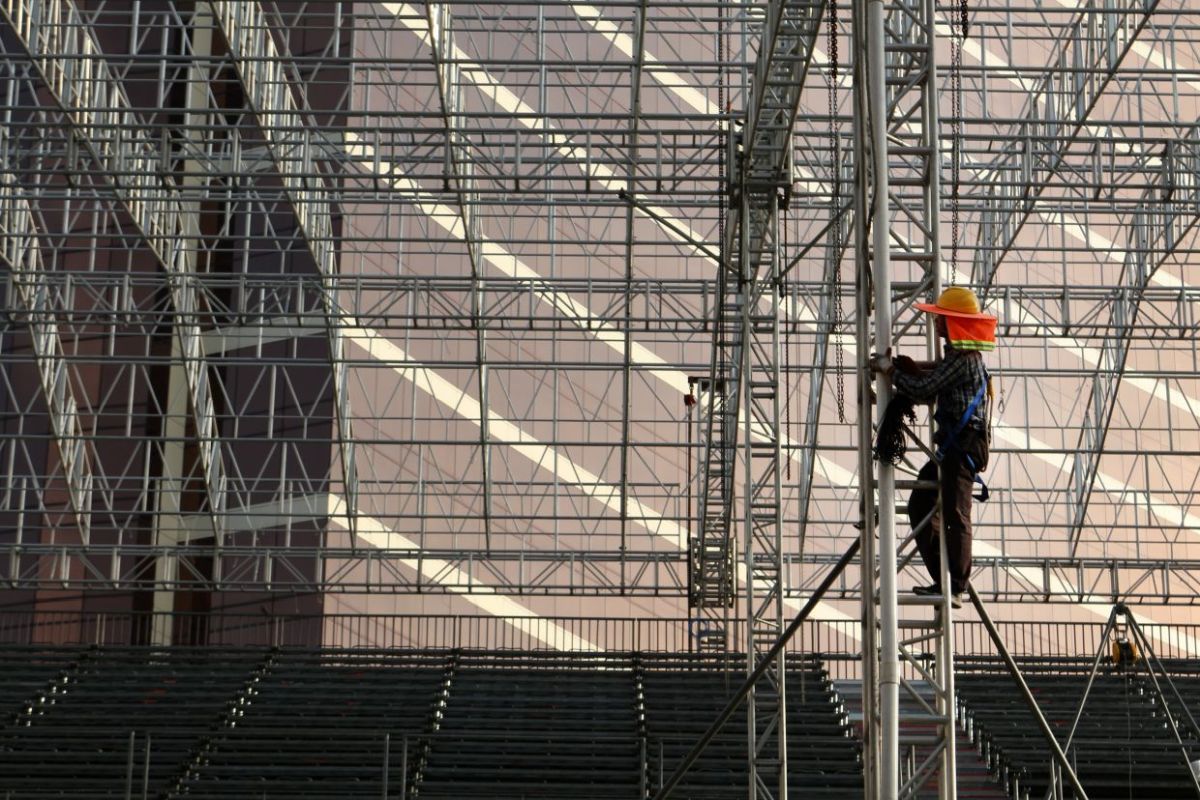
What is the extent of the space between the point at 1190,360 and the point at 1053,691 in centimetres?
1364

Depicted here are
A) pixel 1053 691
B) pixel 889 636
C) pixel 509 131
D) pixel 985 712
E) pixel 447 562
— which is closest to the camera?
pixel 889 636

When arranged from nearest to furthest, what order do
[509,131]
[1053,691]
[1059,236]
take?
[509,131] < [1053,691] < [1059,236]

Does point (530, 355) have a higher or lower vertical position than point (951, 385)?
higher

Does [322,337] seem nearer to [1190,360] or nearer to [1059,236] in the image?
[1059,236]

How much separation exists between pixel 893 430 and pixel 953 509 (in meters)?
0.70

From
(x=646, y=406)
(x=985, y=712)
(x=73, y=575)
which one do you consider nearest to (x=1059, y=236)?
(x=646, y=406)

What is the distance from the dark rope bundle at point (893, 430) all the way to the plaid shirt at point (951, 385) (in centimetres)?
8

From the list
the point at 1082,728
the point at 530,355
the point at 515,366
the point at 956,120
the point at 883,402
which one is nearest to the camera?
the point at 883,402

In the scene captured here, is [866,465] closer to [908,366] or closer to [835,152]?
[908,366]

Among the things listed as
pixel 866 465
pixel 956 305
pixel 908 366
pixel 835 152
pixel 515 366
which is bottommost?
pixel 866 465

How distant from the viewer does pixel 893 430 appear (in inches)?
492

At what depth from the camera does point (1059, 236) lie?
4316 centimetres

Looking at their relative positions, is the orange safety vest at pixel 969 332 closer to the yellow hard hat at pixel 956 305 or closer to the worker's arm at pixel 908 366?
the yellow hard hat at pixel 956 305

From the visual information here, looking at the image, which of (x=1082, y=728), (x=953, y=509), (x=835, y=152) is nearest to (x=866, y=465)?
(x=953, y=509)
